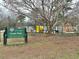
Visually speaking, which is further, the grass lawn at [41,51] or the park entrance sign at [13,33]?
the park entrance sign at [13,33]

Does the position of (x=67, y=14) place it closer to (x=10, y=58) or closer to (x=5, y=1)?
(x=5, y=1)

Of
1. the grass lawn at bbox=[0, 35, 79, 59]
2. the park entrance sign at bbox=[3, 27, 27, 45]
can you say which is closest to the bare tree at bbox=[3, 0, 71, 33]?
the park entrance sign at bbox=[3, 27, 27, 45]

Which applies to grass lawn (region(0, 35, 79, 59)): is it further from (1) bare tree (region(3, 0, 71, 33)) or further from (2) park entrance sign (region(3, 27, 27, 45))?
(1) bare tree (region(3, 0, 71, 33))

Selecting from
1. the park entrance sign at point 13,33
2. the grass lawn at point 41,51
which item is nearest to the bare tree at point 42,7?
the park entrance sign at point 13,33

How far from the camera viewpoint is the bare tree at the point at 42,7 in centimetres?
2147

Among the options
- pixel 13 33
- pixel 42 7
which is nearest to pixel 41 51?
pixel 13 33

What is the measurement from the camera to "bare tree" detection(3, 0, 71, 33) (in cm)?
2147

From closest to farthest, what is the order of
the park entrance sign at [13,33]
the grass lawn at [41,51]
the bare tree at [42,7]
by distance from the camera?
the grass lawn at [41,51]
the park entrance sign at [13,33]
the bare tree at [42,7]

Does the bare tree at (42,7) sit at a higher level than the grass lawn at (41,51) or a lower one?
higher

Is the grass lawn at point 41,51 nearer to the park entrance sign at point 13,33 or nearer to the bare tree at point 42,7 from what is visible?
the park entrance sign at point 13,33

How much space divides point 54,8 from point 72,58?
15485 mm

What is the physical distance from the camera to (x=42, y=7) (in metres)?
21.8

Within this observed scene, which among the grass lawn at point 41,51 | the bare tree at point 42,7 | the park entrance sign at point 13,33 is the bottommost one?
the grass lawn at point 41,51

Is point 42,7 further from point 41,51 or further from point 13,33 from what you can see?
point 41,51
